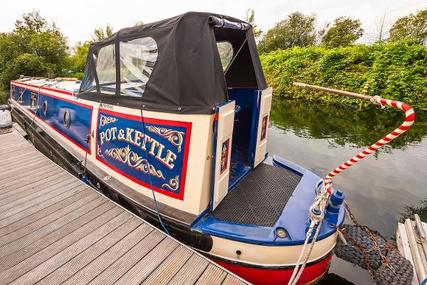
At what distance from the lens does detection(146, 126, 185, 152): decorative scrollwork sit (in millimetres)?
2350

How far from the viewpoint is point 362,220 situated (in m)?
3.86

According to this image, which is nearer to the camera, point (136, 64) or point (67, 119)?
point (136, 64)

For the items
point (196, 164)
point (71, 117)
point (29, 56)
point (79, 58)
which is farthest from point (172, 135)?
point (79, 58)

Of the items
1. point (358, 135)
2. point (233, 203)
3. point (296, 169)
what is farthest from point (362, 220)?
point (358, 135)

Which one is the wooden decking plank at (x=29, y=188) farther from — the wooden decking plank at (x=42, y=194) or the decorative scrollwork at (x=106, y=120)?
the decorative scrollwork at (x=106, y=120)

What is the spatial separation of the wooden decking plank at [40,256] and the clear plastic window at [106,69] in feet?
5.38

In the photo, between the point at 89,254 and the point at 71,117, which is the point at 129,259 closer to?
the point at 89,254

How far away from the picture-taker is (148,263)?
85.4 inches

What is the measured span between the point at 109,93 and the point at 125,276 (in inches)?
85.3

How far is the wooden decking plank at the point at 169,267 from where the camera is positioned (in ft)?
6.60

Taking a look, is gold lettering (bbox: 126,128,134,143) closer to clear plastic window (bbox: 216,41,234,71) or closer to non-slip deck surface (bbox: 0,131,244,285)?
non-slip deck surface (bbox: 0,131,244,285)

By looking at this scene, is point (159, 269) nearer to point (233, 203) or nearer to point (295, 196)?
point (233, 203)

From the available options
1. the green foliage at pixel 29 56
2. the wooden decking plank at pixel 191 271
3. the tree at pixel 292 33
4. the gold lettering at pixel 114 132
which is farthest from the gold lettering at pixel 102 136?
the tree at pixel 292 33

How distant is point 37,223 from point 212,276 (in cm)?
210
